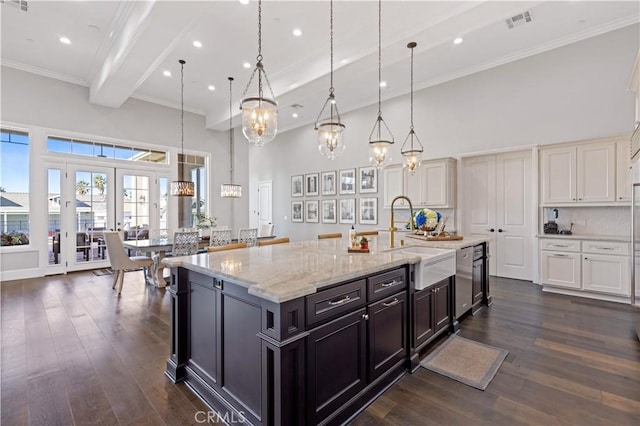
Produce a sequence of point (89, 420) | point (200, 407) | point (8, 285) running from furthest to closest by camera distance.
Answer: point (8, 285) < point (200, 407) < point (89, 420)

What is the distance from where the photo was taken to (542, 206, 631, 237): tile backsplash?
439 cm

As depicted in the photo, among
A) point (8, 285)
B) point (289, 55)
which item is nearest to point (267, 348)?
point (289, 55)

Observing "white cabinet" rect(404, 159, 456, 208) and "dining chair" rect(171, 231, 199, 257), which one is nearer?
"dining chair" rect(171, 231, 199, 257)

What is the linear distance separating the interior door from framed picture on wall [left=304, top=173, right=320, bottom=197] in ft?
15.1

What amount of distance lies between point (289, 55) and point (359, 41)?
1.42 meters

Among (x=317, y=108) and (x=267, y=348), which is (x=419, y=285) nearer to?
(x=267, y=348)

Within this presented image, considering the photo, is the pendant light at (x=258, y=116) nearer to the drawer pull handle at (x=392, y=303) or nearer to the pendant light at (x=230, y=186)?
the drawer pull handle at (x=392, y=303)

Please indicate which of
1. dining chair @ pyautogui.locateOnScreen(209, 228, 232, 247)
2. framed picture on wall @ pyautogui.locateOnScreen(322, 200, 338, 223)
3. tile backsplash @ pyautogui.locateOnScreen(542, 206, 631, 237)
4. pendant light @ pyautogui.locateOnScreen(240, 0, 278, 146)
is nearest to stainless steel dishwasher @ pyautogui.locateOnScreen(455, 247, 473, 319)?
pendant light @ pyautogui.locateOnScreen(240, 0, 278, 146)

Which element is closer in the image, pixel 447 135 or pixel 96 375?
pixel 96 375

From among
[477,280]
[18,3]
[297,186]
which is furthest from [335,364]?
[297,186]

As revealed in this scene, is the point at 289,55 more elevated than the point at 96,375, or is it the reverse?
the point at 289,55

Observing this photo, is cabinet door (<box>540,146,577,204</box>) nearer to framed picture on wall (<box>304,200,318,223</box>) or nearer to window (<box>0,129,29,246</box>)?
framed picture on wall (<box>304,200,318,223</box>)

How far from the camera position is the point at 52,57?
548 cm

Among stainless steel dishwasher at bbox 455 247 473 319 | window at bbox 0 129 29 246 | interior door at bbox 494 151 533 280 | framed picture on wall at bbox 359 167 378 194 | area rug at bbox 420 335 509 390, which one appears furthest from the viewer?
framed picture on wall at bbox 359 167 378 194
